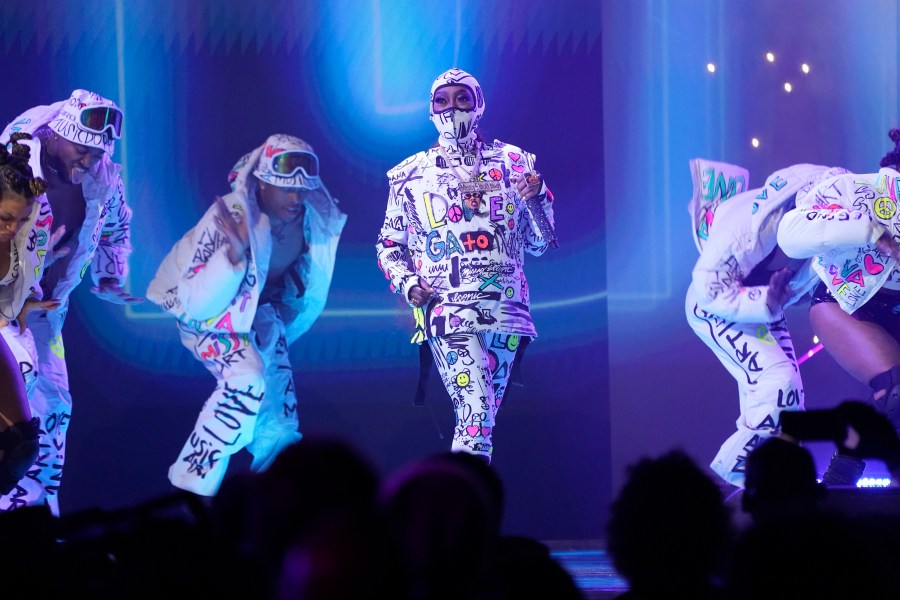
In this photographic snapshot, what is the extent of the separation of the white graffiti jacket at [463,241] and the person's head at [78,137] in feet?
5.50

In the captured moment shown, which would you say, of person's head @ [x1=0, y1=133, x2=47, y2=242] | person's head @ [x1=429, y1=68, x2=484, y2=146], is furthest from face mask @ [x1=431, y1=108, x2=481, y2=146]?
person's head @ [x1=0, y1=133, x2=47, y2=242]

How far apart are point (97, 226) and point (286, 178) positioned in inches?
42.8

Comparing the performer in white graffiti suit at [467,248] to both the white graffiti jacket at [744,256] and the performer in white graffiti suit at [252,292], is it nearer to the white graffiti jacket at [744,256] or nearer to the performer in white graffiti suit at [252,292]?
the performer in white graffiti suit at [252,292]

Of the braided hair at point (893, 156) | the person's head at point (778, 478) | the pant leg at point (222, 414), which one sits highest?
the braided hair at point (893, 156)

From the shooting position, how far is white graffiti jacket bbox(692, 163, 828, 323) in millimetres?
5793

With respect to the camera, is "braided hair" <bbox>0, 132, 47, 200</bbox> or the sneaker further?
"braided hair" <bbox>0, 132, 47, 200</bbox>

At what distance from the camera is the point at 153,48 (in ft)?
21.1

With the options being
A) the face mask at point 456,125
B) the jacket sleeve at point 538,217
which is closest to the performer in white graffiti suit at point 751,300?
the jacket sleeve at point 538,217

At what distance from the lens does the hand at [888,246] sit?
5.36 meters

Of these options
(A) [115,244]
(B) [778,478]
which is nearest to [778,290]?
(B) [778,478]

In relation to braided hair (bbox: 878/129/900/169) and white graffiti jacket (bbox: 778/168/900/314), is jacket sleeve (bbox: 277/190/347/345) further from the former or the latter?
braided hair (bbox: 878/129/900/169)

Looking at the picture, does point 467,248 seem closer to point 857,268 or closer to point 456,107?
point 456,107

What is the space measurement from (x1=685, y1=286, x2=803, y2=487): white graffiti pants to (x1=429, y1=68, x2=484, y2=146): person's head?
1.72 m

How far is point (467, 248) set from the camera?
17.9 ft
